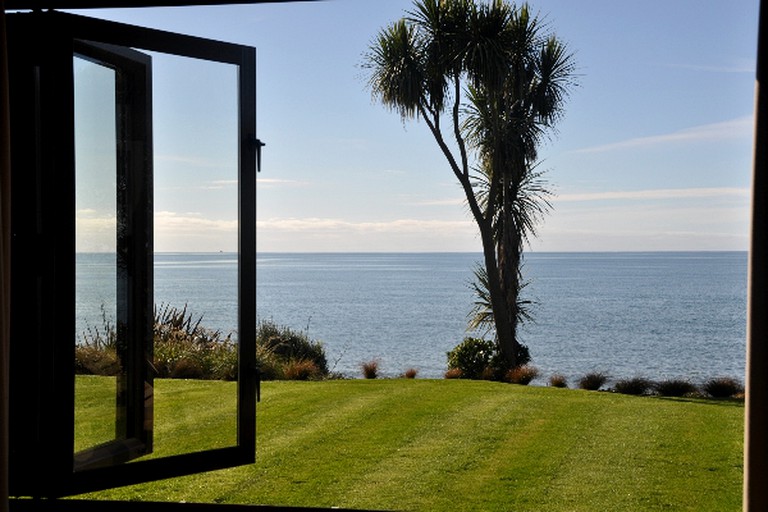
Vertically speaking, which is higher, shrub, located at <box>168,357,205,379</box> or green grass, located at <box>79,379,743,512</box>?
shrub, located at <box>168,357,205,379</box>

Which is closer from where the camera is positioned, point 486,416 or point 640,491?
point 640,491

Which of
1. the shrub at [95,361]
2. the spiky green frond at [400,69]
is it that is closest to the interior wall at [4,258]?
the shrub at [95,361]

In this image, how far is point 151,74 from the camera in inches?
132

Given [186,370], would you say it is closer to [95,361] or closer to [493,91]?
[95,361]

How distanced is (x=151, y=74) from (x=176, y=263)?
0.72 metres

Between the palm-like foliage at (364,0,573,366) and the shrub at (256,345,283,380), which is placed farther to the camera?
the palm-like foliage at (364,0,573,366)

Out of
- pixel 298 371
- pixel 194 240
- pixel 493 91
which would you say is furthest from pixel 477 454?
pixel 493 91

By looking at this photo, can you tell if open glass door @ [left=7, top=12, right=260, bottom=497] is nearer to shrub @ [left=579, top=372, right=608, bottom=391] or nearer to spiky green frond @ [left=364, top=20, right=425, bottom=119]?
shrub @ [left=579, top=372, right=608, bottom=391]

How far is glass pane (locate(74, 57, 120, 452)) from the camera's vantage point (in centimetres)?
316

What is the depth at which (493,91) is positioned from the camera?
10.5m

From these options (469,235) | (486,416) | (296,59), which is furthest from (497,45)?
(469,235)

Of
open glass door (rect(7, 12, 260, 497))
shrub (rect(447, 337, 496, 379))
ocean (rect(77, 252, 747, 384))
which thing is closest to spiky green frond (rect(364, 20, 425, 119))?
shrub (rect(447, 337, 496, 379))

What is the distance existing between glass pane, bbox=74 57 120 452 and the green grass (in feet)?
0.96

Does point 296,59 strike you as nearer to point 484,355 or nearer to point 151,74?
point 484,355
